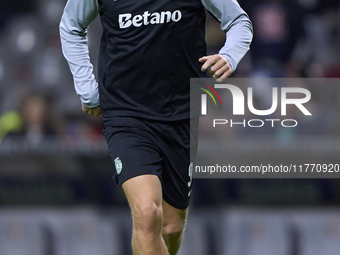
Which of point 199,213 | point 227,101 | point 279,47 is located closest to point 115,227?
point 199,213

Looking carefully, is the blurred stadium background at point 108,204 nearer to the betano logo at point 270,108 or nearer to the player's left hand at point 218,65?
the betano logo at point 270,108

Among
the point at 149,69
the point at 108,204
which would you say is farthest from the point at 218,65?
the point at 108,204

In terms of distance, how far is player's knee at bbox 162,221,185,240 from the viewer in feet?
10.8

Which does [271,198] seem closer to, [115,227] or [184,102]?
[115,227]

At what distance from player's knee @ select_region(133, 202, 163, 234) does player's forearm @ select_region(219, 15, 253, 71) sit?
823mm

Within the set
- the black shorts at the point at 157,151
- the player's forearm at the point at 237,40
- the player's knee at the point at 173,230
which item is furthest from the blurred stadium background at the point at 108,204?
the player's forearm at the point at 237,40

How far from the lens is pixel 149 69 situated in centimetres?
299

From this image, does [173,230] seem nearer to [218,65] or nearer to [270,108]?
[218,65]

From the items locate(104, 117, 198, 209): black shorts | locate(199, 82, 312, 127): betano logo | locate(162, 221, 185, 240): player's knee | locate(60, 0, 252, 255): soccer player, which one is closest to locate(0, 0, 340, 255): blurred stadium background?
locate(199, 82, 312, 127): betano logo

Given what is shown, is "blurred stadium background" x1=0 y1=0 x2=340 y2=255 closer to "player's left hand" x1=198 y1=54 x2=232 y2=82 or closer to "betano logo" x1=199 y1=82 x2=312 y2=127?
"betano logo" x1=199 y1=82 x2=312 y2=127

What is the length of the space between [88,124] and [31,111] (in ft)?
1.93

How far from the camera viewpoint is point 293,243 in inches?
193

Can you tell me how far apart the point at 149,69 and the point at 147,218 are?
2.51ft

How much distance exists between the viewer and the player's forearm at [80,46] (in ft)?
10.2
